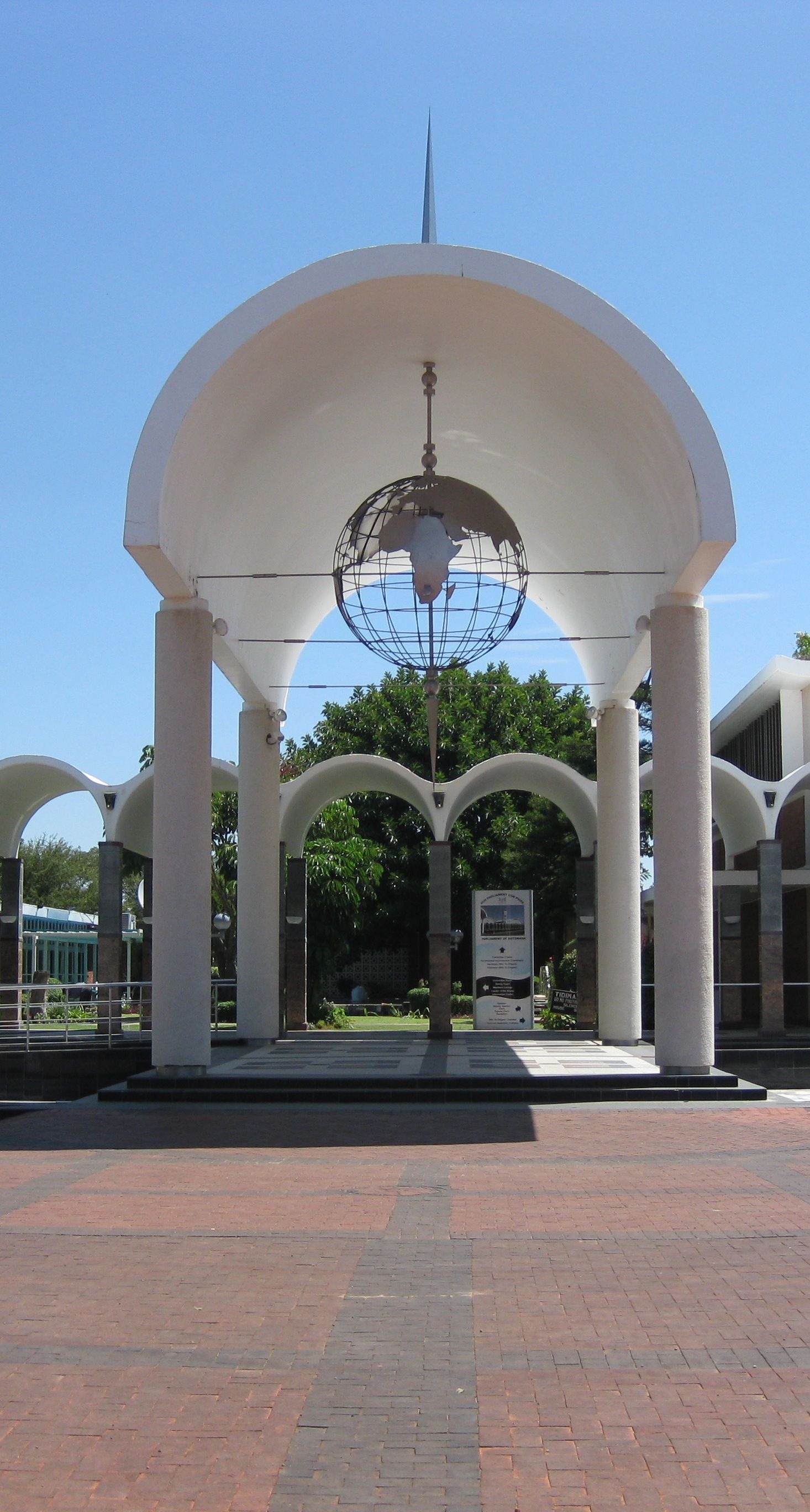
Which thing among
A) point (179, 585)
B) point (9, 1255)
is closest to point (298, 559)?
point (179, 585)

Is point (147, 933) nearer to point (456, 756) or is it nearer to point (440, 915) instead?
point (440, 915)

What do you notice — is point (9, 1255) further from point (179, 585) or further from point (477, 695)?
point (477, 695)

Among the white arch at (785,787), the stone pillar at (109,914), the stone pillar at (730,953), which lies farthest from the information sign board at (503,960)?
the stone pillar at (109,914)

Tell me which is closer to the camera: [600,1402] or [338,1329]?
[600,1402]

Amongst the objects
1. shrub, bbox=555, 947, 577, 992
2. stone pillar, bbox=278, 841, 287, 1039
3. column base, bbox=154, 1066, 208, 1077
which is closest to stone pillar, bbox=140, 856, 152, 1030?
stone pillar, bbox=278, 841, 287, 1039

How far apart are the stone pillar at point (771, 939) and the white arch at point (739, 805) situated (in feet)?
1.28

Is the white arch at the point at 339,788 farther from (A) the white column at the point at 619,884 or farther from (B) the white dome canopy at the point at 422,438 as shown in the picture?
(A) the white column at the point at 619,884

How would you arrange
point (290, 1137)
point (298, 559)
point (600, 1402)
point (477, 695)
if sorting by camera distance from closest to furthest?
1. point (600, 1402)
2. point (290, 1137)
3. point (298, 559)
4. point (477, 695)

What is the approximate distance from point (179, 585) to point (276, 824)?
701cm

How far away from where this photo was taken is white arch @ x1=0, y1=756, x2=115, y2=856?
A: 88.2 feet

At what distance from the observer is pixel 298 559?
67.7ft

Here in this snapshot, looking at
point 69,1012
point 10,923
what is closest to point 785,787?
point 69,1012

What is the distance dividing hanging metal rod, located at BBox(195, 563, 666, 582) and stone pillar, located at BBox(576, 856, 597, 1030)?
5341 mm

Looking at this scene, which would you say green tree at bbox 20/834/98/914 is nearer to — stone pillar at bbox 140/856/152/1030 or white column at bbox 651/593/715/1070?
stone pillar at bbox 140/856/152/1030
